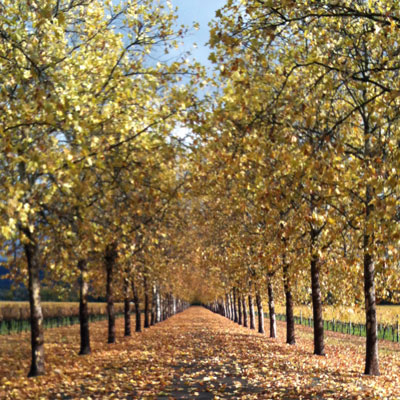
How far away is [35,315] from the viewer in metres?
14.3

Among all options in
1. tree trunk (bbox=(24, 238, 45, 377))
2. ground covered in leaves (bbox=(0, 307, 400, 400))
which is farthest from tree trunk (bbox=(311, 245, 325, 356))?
tree trunk (bbox=(24, 238, 45, 377))

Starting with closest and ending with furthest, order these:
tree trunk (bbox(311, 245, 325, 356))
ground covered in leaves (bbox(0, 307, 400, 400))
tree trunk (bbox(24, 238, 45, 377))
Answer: ground covered in leaves (bbox(0, 307, 400, 400)), tree trunk (bbox(24, 238, 45, 377)), tree trunk (bbox(311, 245, 325, 356))

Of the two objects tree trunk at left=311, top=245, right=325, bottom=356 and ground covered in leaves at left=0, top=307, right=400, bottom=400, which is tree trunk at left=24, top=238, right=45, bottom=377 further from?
tree trunk at left=311, top=245, right=325, bottom=356

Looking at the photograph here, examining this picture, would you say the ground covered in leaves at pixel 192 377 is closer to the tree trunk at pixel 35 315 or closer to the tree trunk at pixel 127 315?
the tree trunk at pixel 35 315

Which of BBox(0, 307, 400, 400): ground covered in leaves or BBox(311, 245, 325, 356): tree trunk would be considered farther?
BBox(311, 245, 325, 356): tree trunk

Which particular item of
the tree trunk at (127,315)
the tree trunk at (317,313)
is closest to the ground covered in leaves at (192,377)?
the tree trunk at (317,313)

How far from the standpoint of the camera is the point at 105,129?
12.4m

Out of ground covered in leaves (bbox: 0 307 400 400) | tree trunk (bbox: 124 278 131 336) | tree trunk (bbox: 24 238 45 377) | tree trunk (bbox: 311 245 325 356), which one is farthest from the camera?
tree trunk (bbox: 124 278 131 336)

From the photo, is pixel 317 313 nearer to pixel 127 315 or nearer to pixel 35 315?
pixel 35 315

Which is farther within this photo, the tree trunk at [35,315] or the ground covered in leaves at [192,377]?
the tree trunk at [35,315]

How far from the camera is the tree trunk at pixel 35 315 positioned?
14.1 meters

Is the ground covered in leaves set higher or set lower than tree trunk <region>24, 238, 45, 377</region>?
lower

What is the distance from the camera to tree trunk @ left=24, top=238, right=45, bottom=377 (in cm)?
1406

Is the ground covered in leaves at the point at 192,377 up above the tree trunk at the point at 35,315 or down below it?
below
